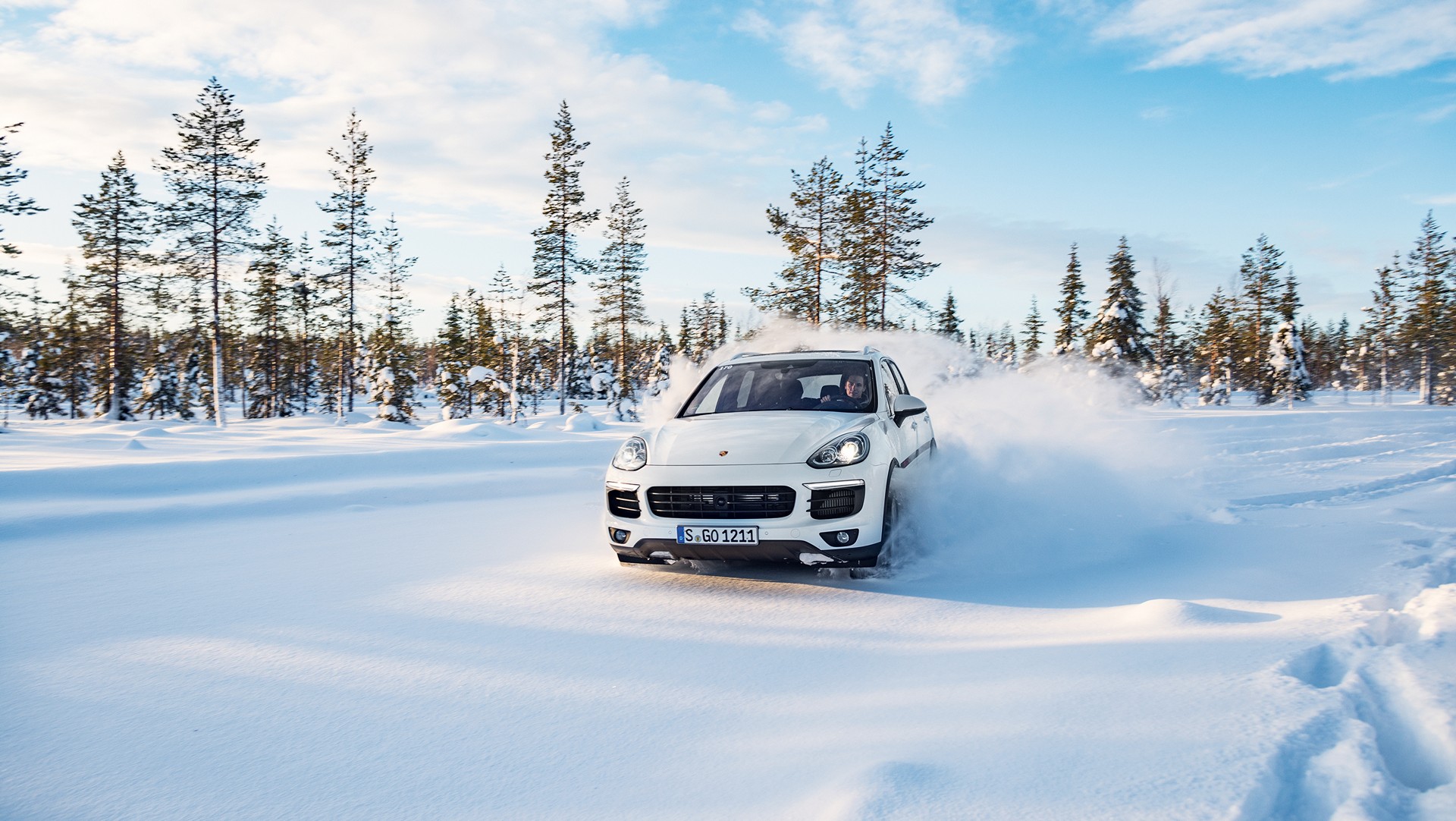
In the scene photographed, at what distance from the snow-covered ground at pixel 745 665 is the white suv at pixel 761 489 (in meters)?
0.38

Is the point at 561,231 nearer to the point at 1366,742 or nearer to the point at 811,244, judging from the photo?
the point at 811,244

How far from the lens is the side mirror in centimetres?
619

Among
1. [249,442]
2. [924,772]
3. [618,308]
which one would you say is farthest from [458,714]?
[618,308]

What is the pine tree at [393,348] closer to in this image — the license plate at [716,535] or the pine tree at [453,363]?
the pine tree at [453,363]

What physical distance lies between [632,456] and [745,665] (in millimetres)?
2163

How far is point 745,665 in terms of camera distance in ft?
12.7

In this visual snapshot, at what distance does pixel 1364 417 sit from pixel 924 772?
36.2 m

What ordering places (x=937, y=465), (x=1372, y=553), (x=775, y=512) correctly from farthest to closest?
1. (x=937, y=465)
2. (x=1372, y=553)
3. (x=775, y=512)

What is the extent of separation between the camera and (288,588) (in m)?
5.41

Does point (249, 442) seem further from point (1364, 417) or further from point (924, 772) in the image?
point (1364, 417)

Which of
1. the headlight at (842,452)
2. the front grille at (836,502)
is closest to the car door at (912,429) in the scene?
the headlight at (842,452)

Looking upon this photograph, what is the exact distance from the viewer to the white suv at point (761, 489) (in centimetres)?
508

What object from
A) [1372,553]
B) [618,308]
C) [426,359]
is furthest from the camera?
[426,359]

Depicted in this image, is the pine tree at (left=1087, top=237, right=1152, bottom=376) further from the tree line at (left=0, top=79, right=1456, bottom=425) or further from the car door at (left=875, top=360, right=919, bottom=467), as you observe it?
the car door at (left=875, top=360, right=919, bottom=467)
